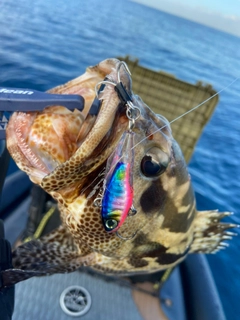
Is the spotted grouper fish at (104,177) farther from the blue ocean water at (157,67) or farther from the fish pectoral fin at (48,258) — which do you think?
the blue ocean water at (157,67)

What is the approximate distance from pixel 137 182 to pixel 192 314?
2652mm

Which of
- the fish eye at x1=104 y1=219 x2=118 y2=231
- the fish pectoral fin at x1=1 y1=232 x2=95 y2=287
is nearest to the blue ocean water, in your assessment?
the fish eye at x1=104 y1=219 x2=118 y2=231

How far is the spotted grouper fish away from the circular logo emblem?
120 cm

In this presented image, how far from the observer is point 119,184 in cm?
142

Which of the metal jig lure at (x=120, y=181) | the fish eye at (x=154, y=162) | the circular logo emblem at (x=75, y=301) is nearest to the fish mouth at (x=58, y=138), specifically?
the metal jig lure at (x=120, y=181)

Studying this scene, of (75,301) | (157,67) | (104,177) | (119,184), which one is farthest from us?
(157,67)

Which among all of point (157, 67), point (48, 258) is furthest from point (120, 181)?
point (157, 67)

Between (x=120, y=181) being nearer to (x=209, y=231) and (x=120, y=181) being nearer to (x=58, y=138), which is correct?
(x=58, y=138)

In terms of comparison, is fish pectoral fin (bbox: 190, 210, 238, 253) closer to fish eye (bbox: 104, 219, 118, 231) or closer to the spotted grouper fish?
the spotted grouper fish

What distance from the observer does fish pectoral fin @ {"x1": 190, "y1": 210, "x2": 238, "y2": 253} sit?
2672 millimetres

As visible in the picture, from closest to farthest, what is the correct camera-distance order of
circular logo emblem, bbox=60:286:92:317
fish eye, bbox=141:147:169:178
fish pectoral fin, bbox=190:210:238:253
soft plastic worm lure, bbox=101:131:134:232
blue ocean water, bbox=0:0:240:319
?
soft plastic worm lure, bbox=101:131:134:232 → fish eye, bbox=141:147:169:178 → fish pectoral fin, bbox=190:210:238:253 → circular logo emblem, bbox=60:286:92:317 → blue ocean water, bbox=0:0:240:319

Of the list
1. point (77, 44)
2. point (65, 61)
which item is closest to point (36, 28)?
point (77, 44)

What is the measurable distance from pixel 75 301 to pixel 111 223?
2.31 metres

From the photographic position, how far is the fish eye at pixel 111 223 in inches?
58.8
